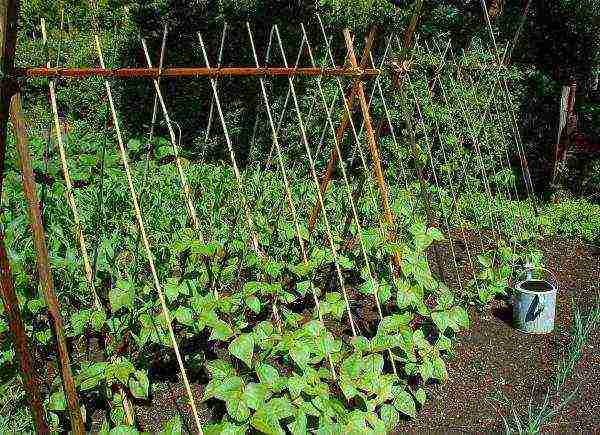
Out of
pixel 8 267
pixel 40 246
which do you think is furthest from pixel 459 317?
pixel 8 267

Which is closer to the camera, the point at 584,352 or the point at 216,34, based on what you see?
the point at 584,352

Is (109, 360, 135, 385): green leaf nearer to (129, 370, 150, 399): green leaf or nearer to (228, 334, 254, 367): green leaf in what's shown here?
(129, 370, 150, 399): green leaf

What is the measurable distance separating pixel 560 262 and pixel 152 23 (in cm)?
704

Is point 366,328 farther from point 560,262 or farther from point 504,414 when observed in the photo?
point 560,262

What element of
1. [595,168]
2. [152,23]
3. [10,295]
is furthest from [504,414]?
[152,23]

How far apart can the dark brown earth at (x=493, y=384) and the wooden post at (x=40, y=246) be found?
86 cm

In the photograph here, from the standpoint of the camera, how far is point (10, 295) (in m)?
1.79

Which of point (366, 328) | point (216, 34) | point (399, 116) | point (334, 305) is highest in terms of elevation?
point (216, 34)

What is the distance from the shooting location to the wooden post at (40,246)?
74.1 inches


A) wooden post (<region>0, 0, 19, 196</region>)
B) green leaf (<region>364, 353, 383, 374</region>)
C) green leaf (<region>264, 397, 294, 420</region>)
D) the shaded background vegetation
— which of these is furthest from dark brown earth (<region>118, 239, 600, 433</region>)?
the shaded background vegetation

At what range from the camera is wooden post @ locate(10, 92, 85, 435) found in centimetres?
188

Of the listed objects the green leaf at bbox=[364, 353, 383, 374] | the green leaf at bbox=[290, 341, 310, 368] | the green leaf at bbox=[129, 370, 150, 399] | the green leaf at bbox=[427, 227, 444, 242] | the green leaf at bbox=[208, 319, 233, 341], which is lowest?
the green leaf at bbox=[364, 353, 383, 374]

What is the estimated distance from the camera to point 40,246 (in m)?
1.96

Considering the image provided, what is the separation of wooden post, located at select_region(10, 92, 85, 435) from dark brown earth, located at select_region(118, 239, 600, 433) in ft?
2.83
